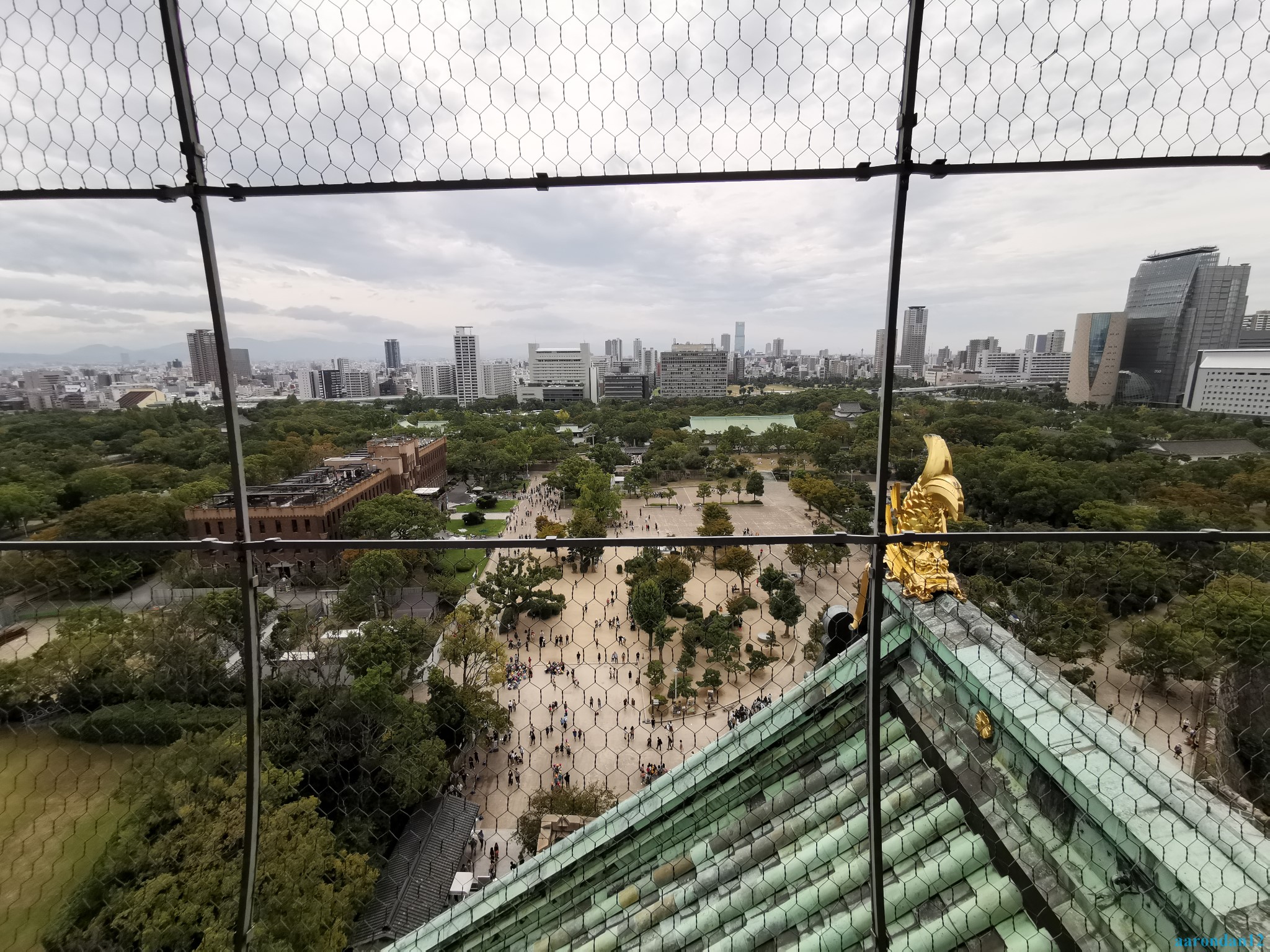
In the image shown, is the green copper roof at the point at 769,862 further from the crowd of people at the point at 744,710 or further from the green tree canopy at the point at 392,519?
the green tree canopy at the point at 392,519

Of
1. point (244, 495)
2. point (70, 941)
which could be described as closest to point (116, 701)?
point (70, 941)

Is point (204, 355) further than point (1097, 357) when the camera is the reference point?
No

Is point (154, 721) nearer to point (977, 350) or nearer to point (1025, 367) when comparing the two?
point (977, 350)

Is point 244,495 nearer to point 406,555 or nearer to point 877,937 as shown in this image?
point 877,937

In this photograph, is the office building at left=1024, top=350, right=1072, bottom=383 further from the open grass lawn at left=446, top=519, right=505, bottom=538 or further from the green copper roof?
the open grass lawn at left=446, top=519, right=505, bottom=538

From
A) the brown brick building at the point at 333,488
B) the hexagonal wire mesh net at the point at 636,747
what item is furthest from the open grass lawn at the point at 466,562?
the brown brick building at the point at 333,488

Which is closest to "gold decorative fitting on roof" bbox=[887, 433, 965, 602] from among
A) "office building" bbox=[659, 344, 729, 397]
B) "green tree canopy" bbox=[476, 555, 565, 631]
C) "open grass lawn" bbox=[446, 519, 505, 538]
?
"green tree canopy" bbox=[476, 555, 565, 631]

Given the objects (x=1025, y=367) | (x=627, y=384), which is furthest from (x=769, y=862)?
(x=627, y=384)
